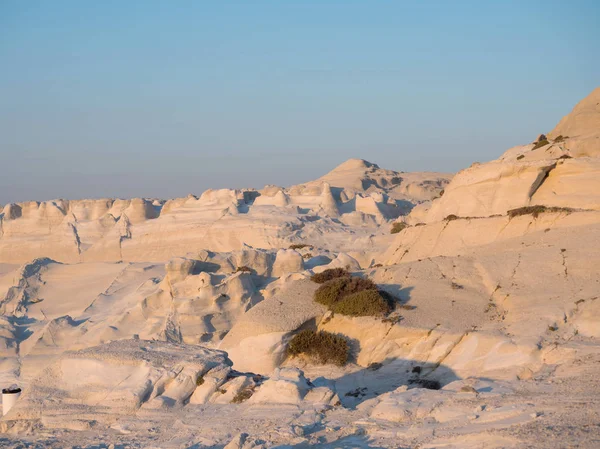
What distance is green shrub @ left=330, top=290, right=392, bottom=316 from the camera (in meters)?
15.5

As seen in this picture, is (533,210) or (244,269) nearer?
(533,210)

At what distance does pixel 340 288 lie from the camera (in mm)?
16500

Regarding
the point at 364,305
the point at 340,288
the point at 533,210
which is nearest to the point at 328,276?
the point at 340,288

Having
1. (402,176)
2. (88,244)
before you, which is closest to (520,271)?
(88,244)

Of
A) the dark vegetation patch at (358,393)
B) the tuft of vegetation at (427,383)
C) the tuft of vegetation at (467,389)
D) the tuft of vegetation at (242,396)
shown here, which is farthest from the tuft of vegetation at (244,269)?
the tuft of vegetation at (467,389)

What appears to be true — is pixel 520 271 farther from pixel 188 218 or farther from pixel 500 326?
pixel 188 218

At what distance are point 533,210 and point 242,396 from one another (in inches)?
438

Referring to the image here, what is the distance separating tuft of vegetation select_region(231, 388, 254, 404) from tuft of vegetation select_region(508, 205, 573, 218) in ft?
35.5

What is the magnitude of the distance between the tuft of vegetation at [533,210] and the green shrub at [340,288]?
5088mm

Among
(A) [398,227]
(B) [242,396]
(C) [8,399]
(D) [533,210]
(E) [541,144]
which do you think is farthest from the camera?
(A) [398,227]

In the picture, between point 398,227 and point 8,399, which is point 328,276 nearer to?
point 8,399

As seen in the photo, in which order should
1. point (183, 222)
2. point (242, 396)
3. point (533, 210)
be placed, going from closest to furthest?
point (242, 396) < point (533, 210) < point (183, 222)

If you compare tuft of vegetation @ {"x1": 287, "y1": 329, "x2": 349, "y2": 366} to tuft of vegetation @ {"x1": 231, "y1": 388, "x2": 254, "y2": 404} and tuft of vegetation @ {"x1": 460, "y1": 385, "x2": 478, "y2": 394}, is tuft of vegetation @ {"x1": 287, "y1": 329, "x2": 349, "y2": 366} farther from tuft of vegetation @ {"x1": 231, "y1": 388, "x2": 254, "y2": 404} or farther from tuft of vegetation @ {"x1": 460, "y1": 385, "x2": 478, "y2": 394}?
tuft of vegetation @ {"x1": 460, "y1": 385, "x2": 478, "y2": 394}

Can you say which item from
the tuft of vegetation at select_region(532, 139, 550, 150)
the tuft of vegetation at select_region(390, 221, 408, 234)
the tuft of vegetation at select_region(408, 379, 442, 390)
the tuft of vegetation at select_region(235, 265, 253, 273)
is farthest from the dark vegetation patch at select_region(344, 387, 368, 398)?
the tuft of vegetation at select_region(390, 221, 408, 234)
